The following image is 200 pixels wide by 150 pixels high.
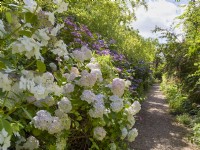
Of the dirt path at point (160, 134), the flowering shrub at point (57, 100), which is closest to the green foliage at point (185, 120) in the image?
the dirt path at point (160, 134)

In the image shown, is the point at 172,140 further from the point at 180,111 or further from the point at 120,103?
the point at 120,103

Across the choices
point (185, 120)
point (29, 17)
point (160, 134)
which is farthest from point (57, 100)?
point (185, 120)

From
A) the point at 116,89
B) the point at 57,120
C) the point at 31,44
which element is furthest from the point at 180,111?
the point at 31,44

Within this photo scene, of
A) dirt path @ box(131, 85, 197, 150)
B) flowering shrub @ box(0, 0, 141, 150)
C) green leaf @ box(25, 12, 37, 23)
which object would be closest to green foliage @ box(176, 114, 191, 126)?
dirt path @ box(131, 85, 197, 150)

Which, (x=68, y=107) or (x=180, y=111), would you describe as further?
(x=180, y=111)

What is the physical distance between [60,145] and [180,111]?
A: 831 cm

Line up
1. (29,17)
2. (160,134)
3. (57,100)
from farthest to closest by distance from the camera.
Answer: (160,134)
(57,100)
(29,17)

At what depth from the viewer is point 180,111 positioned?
10.3 meters

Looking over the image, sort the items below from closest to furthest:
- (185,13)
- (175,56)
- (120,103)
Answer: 1. (120,103)
2. (185,13)
3. (175,56)

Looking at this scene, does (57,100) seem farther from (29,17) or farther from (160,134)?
(160,134)

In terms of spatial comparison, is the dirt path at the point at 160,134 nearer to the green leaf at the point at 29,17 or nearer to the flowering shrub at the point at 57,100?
the flowering shrub at the point at 57,100

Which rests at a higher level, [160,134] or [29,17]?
[29,17]

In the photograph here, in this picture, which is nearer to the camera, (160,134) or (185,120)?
(160,134)

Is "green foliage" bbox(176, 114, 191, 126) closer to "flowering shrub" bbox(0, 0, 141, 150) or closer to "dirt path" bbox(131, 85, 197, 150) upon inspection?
"dirt path" bbox(131, 85, 197, 150)
